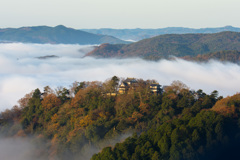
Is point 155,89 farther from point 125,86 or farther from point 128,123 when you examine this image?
point 128,123

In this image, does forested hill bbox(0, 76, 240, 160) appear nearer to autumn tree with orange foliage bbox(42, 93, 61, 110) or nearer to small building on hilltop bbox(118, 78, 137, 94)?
autumn tree with orange foliage bbox(42, 93, 61, 110)

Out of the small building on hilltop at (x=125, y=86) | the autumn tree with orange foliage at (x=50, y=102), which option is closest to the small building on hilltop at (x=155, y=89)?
the small building on hilltop at (x=125, y=86)

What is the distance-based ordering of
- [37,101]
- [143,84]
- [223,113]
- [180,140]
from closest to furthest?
1. [180,140]
2. [223,113]
3. [143,84]
4. [37,101]

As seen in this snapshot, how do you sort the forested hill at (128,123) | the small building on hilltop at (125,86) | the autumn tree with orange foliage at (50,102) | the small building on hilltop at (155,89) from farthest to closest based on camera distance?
the autumn tree with orange foliage at (50,102), the small building on hilltop at (125,86), the small building on hilltop at (155,89), the forested hill at (128,123)

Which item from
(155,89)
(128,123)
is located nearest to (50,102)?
(128,123)

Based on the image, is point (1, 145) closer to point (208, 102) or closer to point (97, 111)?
point (97, 111)

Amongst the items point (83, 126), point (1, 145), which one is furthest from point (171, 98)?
point (1, 145)

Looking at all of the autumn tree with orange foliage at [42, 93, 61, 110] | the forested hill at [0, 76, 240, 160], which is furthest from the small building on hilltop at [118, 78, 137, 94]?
the autumn tree with orange foliage at [42, 93, 61, 110]

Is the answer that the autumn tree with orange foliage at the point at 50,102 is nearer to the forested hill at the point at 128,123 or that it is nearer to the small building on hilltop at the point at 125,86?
the forested hill at the point at 128,123
